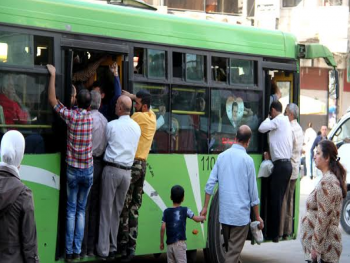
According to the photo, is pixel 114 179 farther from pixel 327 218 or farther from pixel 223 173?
pixel 327 218

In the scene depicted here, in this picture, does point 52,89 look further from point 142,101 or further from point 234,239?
point 234,239

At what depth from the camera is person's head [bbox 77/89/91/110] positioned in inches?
374

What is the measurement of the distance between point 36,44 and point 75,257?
224 centimetres

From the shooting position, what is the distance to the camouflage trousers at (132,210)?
10.2 meters

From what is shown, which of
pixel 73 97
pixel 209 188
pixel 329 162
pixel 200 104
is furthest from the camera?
pixel 200 104

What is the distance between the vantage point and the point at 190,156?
11148 millimetres

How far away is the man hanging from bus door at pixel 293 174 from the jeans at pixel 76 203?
3.63 m

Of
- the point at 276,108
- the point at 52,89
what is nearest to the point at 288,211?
the point at 276,108

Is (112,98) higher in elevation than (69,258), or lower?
higher

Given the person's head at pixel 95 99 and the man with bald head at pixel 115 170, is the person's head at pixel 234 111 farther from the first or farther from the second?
the person's head at pixel 95 99

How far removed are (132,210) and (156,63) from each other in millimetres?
1731

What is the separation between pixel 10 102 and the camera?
8.88 meters

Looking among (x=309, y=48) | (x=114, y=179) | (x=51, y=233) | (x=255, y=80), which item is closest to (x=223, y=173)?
(x=114, y=179)

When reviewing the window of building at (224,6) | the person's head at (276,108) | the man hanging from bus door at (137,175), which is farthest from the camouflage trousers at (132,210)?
the window of building at (224,6)
